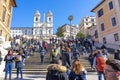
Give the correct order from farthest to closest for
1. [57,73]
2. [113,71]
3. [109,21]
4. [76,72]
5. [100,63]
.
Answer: [109,21], [100,63], [76,72], [57,73], [113,71]

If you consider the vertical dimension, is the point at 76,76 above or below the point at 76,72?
below

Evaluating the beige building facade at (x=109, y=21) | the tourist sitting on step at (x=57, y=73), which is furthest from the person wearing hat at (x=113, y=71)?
the beige building facade at (x=109, y=21)

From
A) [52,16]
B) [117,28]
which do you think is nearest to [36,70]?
[117,28]

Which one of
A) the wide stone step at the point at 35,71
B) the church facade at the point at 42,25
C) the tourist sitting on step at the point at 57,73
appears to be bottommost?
the wide stone step at the point at 35,71

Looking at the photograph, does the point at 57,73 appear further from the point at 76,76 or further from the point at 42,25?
the point at 42,25

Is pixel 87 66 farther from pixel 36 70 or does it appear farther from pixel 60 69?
pixel 60 69

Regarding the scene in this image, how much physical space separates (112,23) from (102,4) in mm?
5454

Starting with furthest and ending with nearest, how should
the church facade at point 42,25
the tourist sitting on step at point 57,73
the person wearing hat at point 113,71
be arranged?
the church facade at point 42,25 → the tourist sitting on step at point 57,73 → the person wearing hat at point 113,71

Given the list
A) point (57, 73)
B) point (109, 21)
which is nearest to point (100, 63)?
point (57, 73)

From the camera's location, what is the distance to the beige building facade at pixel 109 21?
26.8m

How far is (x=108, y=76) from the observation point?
2.50 metres

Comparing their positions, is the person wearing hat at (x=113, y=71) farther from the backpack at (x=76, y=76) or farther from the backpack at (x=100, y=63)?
the backpack at (x=100, y=63)

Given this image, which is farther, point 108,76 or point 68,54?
point 68,54

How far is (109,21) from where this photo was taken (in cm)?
2944
